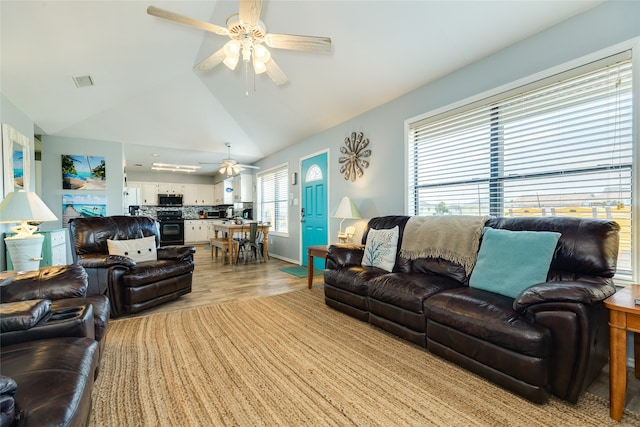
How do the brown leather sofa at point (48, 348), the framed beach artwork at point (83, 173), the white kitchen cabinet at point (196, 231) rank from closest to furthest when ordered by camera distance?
the brown leather sofa at point (48, 348) → the framed beach artwork at point (83, 173) → the white kitchen cabinet at point (196, 231)

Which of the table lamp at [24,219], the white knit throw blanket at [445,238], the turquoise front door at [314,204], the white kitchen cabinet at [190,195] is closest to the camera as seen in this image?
the white knit throw blanket at [445,238]

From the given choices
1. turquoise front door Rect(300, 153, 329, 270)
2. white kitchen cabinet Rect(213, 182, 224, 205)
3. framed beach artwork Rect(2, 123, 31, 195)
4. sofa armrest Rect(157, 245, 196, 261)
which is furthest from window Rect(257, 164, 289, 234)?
framed beach artwork Rect(2, 123, 31, 195)

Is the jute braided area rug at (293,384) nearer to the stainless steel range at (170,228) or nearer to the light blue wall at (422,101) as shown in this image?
the light blue wall at (422,101)

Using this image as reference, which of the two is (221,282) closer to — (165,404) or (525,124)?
(165,404)

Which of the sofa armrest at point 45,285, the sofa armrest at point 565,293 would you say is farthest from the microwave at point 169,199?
the sofa armrest at point 565,293

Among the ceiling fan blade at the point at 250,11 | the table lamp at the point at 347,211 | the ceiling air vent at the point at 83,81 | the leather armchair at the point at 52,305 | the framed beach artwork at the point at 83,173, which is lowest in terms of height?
the leather armchair at the point at 52,305

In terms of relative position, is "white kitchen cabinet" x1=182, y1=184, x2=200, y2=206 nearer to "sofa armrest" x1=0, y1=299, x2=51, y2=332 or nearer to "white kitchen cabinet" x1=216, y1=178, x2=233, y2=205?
"white kitchen cabinet" x1=216, y1=178, x2=233, y2=205

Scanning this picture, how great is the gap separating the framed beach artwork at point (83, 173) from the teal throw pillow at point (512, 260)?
21.1 feet

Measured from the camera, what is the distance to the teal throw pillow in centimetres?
186

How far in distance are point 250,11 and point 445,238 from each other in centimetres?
236

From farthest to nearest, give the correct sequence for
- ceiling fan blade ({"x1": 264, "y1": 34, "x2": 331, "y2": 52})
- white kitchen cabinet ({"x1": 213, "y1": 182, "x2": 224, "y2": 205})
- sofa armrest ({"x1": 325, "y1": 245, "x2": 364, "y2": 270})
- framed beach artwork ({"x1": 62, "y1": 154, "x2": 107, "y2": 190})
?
white kitchen cabinet ({"x1": 213, "y1": 182, "x2": 224, "y2": 205}), framed beach artwork ({"x1": 62, "y1": 154, "x2": 107, "y2": 190}), sofa armrest ({"x1": 325, "y1": 245, "x2": 364, "y2": 270}), ceiling fan blade ({"x1": 264, "y1": 34, "x2": 331, "y2": 52})

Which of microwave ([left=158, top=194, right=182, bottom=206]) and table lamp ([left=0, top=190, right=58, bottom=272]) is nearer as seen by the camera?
table lamp ([left=0, top=190, right=58, bottom=272])

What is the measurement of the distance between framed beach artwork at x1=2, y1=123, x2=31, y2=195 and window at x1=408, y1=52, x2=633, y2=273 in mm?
4874

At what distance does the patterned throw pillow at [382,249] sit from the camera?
113 inches
